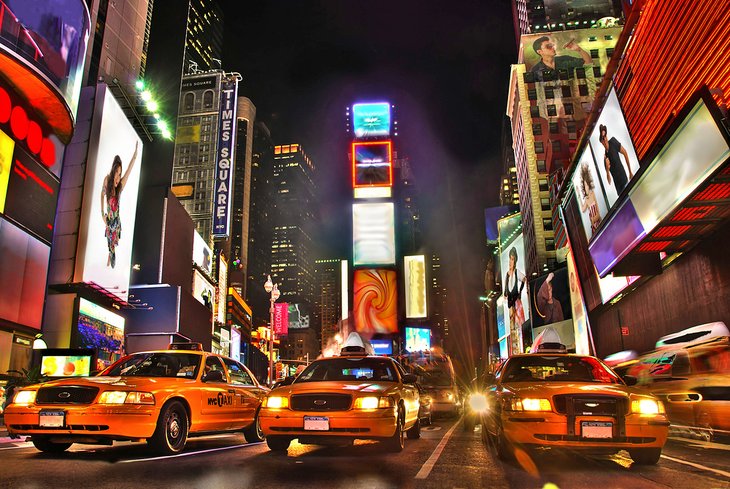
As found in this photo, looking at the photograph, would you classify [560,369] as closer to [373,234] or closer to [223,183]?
[223,183]

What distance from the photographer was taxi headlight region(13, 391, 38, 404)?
7.13m

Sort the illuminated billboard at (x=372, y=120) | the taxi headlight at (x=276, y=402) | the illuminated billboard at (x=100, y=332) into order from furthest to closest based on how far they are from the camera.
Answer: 1. the illuminated billboard at (x=372, y=120)
2. the illuminated billboard at (x=100, y=332)
3. the taxi headlight at (x=276, y=402)

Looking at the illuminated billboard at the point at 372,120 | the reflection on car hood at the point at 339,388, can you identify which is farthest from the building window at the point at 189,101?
the reflection on car hood at the point at 339,388

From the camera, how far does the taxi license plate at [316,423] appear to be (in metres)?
7.02

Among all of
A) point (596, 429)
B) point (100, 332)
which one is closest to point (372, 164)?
point (100, 332)

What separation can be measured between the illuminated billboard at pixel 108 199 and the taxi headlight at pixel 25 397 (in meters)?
24.5

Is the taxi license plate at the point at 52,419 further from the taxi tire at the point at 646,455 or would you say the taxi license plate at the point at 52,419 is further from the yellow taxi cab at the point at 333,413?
the taxi tire at the point at 646,455

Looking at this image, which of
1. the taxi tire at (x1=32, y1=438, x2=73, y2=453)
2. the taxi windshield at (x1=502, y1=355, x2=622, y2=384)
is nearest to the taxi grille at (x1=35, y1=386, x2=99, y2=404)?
the taxi tire at (x1=32, y1=438, x2=73, y2=453)

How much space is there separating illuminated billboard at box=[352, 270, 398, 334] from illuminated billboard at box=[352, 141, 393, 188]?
1269 centimetres

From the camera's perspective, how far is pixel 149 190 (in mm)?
42969

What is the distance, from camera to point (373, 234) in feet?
238

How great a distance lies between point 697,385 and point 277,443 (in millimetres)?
7971

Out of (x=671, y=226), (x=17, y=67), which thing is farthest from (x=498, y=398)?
(x=17, y=67)

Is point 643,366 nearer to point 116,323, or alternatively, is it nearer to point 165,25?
point 116,323
